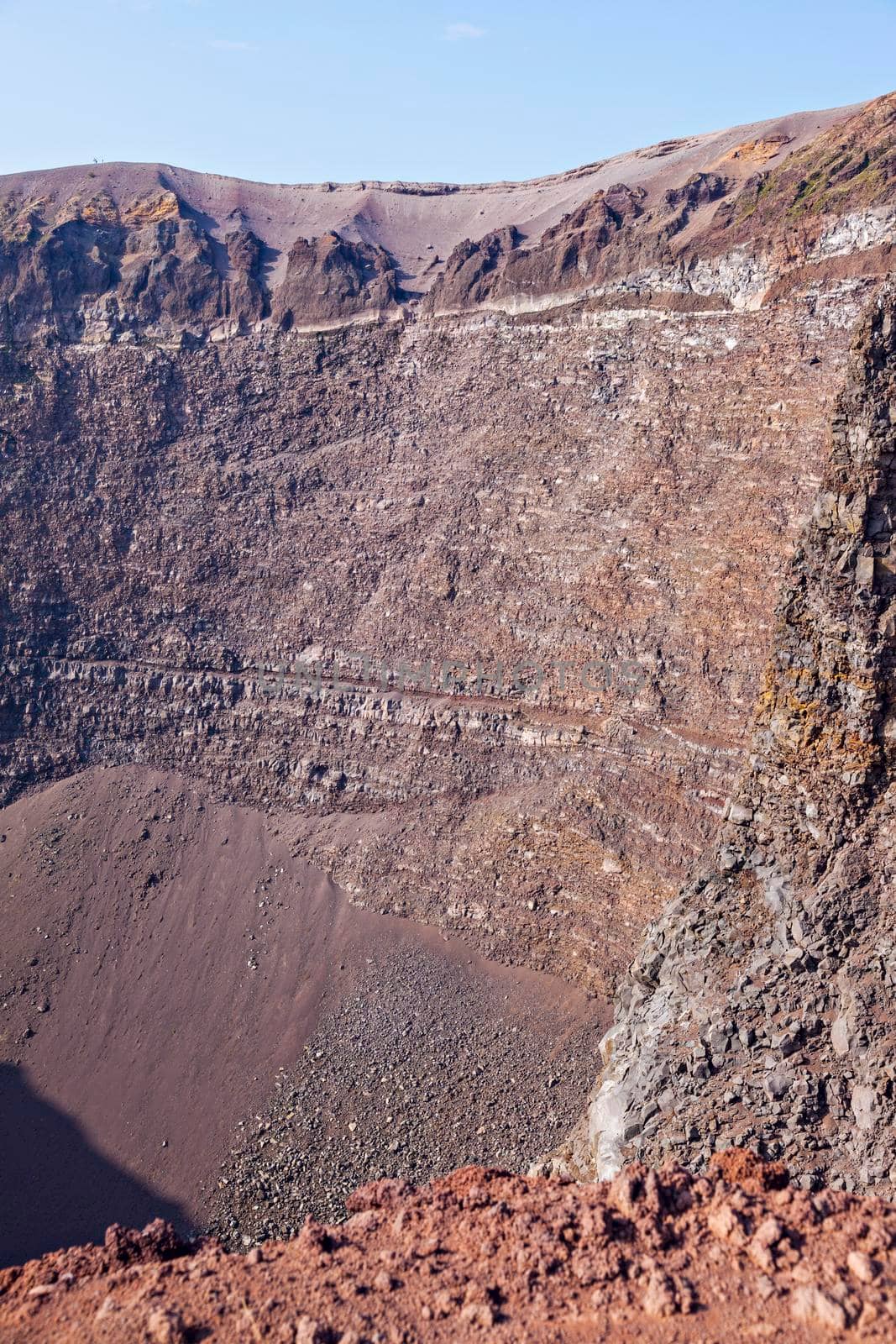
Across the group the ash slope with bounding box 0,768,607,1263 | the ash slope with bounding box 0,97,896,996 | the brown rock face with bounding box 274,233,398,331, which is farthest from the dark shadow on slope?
the brown rock face with bounding box 274,233,398,331

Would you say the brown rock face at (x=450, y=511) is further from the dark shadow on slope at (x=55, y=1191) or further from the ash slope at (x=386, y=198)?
the dark shadow on slope at (x=55, y=1191)

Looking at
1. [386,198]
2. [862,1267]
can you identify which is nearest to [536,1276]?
[862,1267]

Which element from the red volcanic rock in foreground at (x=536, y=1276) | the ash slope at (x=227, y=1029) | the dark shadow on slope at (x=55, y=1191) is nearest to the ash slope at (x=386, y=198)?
the ash slope at (x=227, y=1029)

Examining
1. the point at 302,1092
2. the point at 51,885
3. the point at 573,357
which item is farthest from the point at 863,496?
the point at 51,885

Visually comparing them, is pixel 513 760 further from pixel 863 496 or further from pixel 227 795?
pixel 863 496

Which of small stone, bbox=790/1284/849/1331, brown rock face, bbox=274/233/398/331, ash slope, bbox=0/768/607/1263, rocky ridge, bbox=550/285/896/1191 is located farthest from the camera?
brown rock face, bbox=274/233/398/331

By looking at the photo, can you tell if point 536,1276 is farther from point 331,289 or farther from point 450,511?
point 331,289

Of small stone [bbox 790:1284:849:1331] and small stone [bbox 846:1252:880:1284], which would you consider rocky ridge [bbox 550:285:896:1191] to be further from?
small stone [bbox 790:1284:849:1331]
